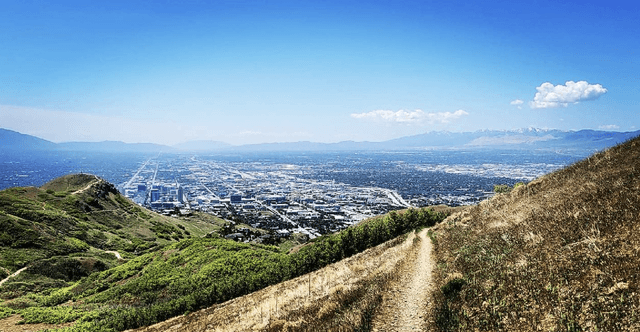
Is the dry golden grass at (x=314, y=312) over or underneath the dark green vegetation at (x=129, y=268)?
over

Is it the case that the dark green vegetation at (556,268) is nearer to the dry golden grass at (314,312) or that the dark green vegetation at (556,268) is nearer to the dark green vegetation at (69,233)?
the dry golden grass at (314,312)

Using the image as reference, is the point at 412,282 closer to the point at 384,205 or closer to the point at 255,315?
the point at 255,315

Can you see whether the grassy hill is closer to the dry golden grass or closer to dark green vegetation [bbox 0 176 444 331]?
dark green vegetation [bbox 0 176 444 331]

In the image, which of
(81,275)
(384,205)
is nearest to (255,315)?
(81,275)

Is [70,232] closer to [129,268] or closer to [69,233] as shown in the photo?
[69,233]

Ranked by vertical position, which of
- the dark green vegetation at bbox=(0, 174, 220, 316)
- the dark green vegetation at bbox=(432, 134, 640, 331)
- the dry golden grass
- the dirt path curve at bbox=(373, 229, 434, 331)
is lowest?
the dark green vegetation at bbox=(0, 174, 220, 316)

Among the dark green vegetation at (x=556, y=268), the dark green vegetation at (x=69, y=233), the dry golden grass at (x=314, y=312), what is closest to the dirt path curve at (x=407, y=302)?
the dry golden grass at (x=314, y=312)

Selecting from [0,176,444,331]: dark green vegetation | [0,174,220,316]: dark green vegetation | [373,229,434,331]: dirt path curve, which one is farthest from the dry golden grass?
[0,174,220,316]: dark green vegetation
